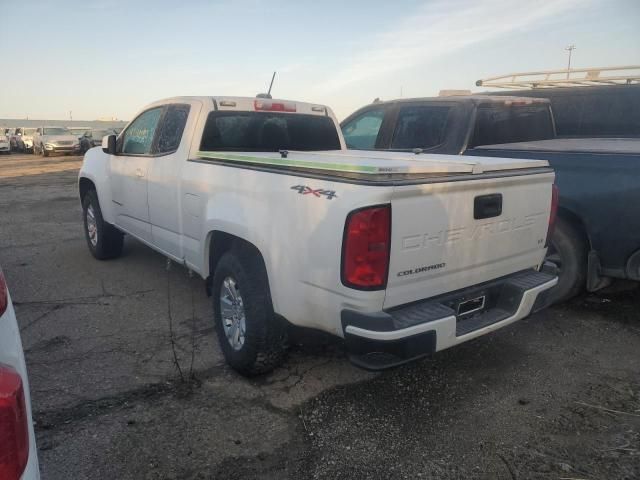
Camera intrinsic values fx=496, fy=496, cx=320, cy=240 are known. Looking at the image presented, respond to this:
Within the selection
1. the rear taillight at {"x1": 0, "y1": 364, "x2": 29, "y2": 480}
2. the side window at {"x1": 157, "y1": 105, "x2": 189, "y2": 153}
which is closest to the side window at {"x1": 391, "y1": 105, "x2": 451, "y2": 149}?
the side window at {"x1": 157, "y1": 105, "x2": 189, "y2": 153}

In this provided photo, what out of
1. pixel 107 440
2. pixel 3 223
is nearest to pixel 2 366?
pixel 107 440

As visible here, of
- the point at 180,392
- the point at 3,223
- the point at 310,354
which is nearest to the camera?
the point at 180,392

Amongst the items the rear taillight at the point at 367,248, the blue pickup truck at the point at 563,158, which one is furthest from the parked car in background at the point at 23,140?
the rear taillight at the point at 367,248

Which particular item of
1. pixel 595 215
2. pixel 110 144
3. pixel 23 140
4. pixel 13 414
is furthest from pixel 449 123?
pixel 23 140

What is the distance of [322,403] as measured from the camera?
3047 mm

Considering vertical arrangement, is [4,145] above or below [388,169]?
below

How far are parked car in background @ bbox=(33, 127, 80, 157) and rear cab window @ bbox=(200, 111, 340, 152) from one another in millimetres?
25576

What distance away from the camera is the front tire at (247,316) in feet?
9.96

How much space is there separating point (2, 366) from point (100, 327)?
3077 millimetres

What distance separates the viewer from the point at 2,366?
4.02 ft

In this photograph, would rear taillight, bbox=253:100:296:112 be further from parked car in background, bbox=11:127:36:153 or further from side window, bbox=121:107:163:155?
parked car in background, bbox=11:127:36:153

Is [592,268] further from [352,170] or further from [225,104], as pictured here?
[225,104]

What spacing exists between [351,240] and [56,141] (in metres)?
28.0

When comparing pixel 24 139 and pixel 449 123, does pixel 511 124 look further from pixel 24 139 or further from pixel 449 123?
pixel 24 139
